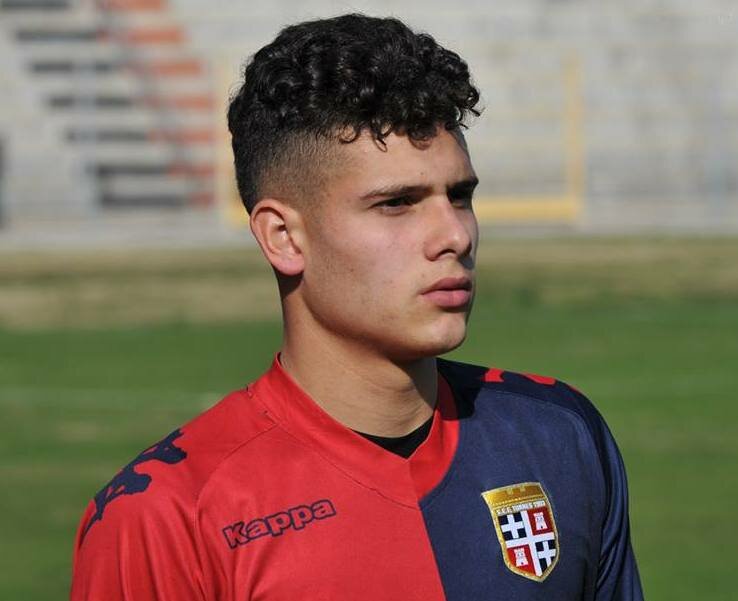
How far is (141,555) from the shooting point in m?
2.69

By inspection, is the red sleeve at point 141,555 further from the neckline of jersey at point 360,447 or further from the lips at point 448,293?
the lips at point 448,293

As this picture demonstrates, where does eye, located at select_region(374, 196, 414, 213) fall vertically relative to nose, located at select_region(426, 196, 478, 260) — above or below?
above

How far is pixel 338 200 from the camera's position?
285cm

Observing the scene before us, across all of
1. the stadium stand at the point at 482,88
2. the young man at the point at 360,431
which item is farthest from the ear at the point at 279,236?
the stadium stand at the point at 482,88

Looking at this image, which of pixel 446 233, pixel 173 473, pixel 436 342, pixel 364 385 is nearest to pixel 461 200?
pixel 446 233

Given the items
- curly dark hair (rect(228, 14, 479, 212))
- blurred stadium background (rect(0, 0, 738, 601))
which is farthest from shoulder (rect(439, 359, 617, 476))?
blurred stadium background (rect(0, 0, 738, 601))

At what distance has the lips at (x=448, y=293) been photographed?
2.80 meters

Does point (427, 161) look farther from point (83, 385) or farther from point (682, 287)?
point (682, 287)

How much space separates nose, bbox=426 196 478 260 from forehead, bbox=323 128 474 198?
0.04 meters

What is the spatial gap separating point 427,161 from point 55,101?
27.5 meters

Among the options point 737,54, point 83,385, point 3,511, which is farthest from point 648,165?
point 3,511

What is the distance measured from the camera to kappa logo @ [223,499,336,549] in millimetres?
2736

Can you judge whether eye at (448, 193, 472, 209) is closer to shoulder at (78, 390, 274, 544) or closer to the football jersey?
the football jersey

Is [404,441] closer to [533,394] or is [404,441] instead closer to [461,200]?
[533,394]
